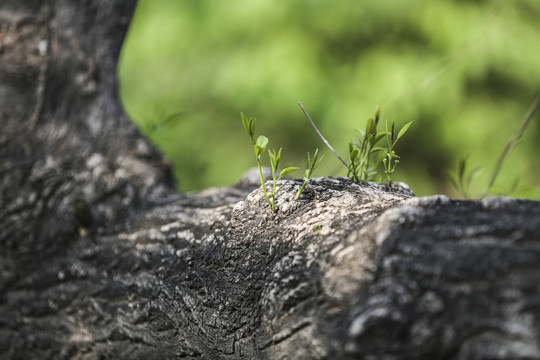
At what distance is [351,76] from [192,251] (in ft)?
6.71

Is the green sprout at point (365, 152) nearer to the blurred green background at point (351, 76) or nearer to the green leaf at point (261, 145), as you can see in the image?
the green leaf at point (261, 145)

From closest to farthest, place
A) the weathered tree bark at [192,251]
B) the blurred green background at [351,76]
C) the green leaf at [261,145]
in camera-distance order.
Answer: the weathered tree bark at [192,251]
the green leaf at [261,145]
the blurred green background at [351,76]

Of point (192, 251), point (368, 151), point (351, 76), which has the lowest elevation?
point (192, 251)

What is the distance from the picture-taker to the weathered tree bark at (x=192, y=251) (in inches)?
22.9

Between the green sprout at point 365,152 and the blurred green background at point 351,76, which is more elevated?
the blurred green background at point 351,76

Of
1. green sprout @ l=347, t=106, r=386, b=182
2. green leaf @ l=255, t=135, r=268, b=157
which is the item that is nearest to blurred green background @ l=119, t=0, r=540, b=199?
green sprout @ l=347, t=106, r=386, b=182

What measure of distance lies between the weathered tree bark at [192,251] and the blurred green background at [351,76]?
1315 millimetres

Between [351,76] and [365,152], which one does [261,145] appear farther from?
[351,76]

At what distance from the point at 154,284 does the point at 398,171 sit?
2159mm

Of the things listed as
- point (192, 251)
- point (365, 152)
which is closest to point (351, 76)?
point (365, 152)

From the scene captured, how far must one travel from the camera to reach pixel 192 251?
99 cm

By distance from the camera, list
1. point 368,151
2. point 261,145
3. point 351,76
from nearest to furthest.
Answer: point 261,145 → point 368,151 → point 351,76

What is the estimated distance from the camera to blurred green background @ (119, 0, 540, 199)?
8.91 feet

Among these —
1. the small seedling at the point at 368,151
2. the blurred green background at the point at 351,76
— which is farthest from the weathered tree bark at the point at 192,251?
the blurred green background at the point at 351,76
